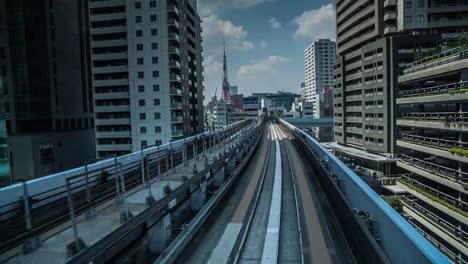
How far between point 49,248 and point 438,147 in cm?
2021

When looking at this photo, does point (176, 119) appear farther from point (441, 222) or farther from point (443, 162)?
point (441, 222)

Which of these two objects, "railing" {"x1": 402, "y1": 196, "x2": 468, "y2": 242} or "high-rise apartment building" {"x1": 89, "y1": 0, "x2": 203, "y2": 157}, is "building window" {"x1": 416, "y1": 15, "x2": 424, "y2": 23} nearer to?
"railing" {"x1": 402, "y1": 196, "x2": 468, "y2": 242}

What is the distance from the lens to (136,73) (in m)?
42.2

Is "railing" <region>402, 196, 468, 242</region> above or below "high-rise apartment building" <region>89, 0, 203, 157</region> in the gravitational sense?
below

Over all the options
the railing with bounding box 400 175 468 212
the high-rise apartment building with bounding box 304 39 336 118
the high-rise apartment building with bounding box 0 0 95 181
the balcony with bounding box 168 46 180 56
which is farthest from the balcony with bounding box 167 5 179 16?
the high-rise apartment building with bounding box 304 39 336 118

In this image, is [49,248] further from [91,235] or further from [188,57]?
[188,57]

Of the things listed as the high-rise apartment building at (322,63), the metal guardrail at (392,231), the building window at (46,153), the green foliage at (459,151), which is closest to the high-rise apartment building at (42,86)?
the building window at (46,153)

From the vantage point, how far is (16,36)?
114 ft

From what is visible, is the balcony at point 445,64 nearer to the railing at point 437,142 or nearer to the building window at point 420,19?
the railing at point 437,142

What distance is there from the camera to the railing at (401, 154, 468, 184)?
16.7 metres

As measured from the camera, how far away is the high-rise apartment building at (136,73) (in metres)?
41.8

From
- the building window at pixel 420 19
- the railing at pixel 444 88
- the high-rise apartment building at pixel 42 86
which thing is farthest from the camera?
the building window at pixel 420 19

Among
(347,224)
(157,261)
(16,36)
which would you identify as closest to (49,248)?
(157,261)

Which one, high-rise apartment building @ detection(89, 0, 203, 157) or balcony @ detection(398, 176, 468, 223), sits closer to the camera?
balcony @ detection(398, 176, 468, 223)
